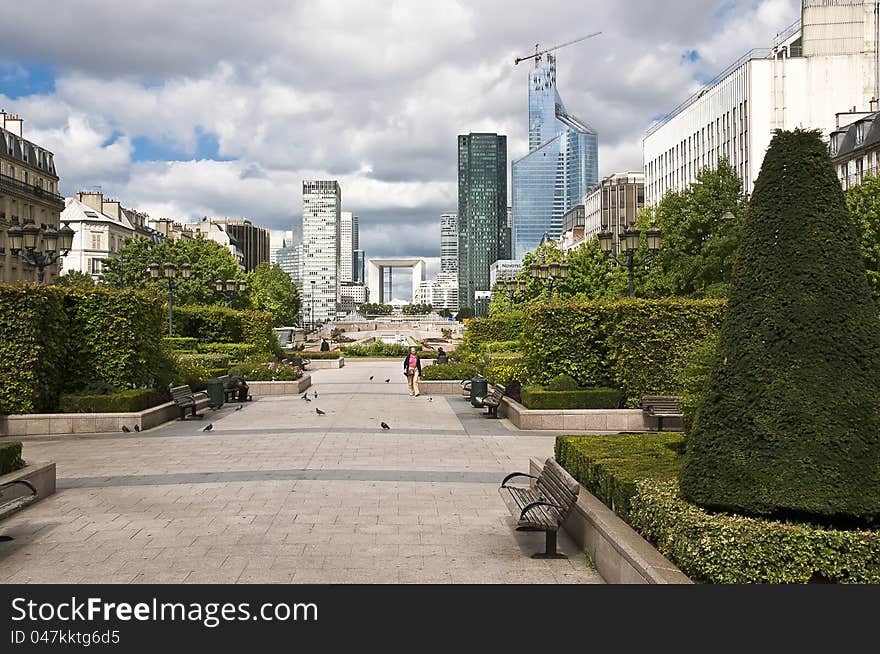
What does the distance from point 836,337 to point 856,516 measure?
55.8 inches

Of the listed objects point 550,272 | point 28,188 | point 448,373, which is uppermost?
point 28,188

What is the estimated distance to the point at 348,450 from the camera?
1727cm

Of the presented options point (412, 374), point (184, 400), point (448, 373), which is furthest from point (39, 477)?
point (448, 373)

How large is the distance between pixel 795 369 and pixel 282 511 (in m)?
7.02

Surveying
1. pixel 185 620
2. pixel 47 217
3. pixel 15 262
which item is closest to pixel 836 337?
pixel 185 620

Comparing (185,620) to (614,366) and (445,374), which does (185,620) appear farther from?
(445,374)

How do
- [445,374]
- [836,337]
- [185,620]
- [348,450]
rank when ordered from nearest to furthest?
[185,620], [836,337], [348,450], [445,374]

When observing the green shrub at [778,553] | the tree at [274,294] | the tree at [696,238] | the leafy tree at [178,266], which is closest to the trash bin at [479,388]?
the tree at [696,238]

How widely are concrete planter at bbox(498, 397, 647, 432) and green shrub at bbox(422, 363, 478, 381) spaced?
12.0 m

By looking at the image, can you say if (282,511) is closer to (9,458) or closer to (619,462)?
(9,458)

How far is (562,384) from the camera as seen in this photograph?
22094mm

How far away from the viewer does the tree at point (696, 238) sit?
3834 cm

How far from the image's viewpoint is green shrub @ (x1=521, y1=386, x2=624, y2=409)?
2148 cm

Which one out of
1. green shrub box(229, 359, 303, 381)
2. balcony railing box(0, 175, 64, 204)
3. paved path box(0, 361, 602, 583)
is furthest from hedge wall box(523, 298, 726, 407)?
balcony railing box(0, 175, 64, 204)
